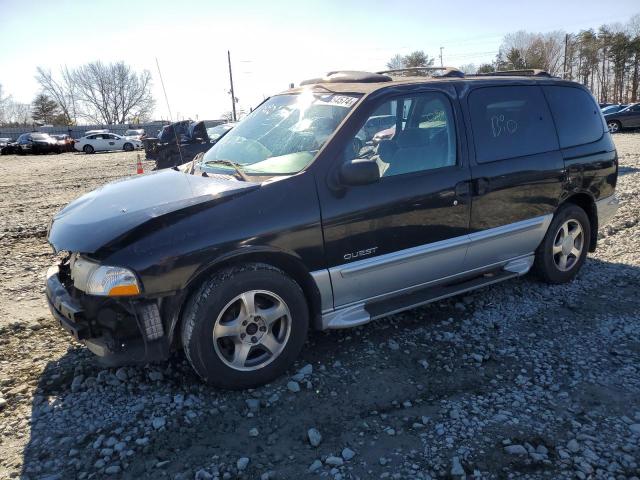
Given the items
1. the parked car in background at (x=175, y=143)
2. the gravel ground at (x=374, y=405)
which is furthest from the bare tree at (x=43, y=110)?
the gravel ground at (x=374, y=405)

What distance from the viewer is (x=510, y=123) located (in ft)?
13.3

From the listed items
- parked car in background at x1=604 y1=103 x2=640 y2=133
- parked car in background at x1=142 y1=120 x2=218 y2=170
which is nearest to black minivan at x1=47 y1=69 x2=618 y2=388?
parked car in background at x1=142 y1=120 x2=218 y2=170

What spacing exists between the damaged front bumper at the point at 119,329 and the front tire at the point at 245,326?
0.61 feet

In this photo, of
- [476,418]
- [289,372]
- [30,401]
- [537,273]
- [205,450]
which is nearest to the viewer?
[205,450]

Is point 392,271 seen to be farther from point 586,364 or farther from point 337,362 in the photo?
point 586,364

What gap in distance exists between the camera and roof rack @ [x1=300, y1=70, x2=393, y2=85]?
3754 mm

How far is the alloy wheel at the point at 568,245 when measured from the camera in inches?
177

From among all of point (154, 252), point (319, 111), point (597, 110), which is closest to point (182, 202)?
point (154, 252)

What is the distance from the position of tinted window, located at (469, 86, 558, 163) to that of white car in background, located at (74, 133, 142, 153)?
34163 millimetres

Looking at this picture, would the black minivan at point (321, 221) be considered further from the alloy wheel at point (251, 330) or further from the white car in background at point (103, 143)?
the white car in background at point (103, 143)

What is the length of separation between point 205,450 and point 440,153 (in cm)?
262

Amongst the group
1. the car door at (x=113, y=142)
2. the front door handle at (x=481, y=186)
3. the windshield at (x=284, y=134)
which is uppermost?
the car door at (x=113, y=142)

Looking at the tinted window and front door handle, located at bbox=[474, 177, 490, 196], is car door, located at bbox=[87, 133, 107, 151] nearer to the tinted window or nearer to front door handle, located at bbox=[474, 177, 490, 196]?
the tinted window

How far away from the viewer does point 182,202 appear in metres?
2.88
